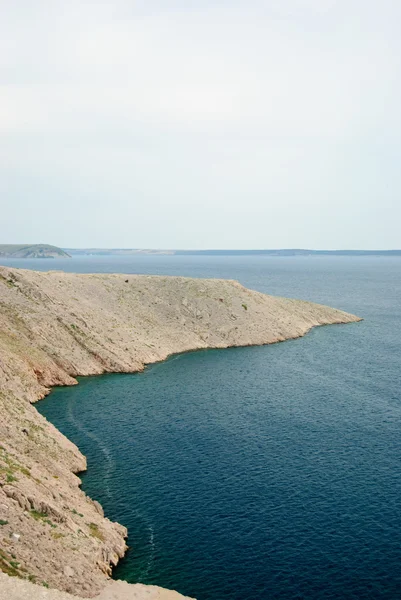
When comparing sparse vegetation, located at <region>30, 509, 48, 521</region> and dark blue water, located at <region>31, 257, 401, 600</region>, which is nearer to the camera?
dark blue water, located at <region>31, 257, 401, 600</region>

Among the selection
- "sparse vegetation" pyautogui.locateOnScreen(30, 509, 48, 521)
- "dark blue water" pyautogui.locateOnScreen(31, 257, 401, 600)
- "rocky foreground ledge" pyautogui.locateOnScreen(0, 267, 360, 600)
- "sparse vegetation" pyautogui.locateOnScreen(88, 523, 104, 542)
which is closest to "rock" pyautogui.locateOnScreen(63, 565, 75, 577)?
"rocky foreground ledge" pyautogui.locateOnScreen(0, 267, 360, 600)

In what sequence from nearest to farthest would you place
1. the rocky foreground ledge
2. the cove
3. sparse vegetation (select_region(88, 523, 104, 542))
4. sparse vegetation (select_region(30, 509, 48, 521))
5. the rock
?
the rock
the rocky foreground ledge
the cove
sparse vegetation (select_region(30, 509, 48, 521))
sparse vegetation (select_region(88, 523, 104, 542))

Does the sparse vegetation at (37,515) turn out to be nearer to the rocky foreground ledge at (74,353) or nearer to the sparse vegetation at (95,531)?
the rocky foreground ledge at (74,353)

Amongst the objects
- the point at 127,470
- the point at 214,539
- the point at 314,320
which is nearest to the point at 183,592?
the point at 214,539

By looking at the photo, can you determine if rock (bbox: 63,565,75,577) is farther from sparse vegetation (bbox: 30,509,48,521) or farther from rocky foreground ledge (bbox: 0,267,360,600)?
sparse vegetation (bbox: 30,509,48,521)

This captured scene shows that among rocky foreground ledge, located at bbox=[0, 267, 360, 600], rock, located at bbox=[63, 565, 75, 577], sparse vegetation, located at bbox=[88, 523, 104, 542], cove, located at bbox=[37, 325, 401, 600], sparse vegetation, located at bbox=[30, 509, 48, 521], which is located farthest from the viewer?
sparse vegetation, located at bbox=[88, 523, 104, 542]
